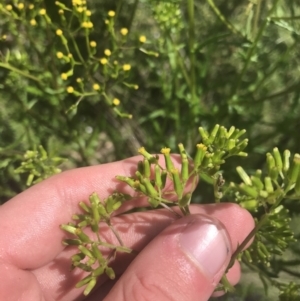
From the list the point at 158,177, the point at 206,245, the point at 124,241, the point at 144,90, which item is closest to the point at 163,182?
the point at 158,177

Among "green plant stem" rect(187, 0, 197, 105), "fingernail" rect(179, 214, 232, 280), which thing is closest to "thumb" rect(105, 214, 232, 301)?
"fingernail" rect(179, 214, 232, 280)

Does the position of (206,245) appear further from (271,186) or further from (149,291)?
(271,186)

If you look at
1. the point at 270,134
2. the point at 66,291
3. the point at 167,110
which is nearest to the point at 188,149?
the point at 167,110

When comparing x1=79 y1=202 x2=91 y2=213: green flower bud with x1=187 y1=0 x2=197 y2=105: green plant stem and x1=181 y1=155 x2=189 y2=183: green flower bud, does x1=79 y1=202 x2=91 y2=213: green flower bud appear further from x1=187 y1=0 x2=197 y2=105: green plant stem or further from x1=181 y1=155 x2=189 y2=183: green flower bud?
x1=187 y1=0 x2=197 y2=105: green plant stem

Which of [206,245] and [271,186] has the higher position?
[271,186]

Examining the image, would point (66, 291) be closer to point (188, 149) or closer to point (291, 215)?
point (188, 149)

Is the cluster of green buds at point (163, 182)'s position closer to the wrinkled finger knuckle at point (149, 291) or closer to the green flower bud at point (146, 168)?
the green flower bud at point (146, 168)

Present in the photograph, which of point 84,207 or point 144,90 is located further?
point 144,90

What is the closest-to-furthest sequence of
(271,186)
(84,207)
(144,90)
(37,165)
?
(271,186) < (84,207) < (37,165) < (144,90)
